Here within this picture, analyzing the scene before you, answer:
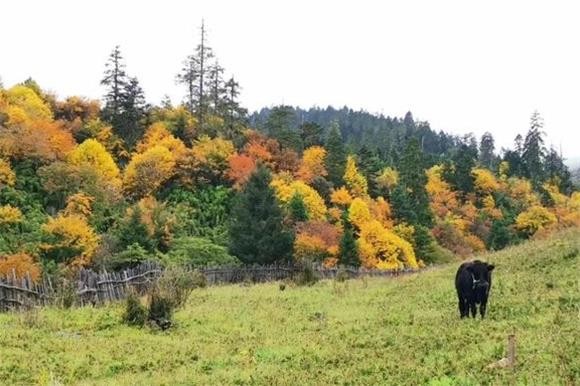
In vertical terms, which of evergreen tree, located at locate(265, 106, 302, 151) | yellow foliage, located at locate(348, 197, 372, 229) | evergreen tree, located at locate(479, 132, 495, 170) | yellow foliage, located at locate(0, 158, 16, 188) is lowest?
A: yellow foliage, located at locate(348, 197, 372, 229)

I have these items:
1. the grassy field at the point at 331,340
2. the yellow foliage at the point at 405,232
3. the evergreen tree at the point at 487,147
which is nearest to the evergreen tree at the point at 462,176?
the yellow foliage at the point at 405,232

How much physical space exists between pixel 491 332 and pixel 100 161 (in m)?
51.9

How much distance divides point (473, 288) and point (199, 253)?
3638 centimetres

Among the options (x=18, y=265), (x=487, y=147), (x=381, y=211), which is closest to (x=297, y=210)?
(x=381, y=211)

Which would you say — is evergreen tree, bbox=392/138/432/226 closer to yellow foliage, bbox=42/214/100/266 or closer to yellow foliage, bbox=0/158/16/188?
yellow foliage, bbox=42/214/100/266

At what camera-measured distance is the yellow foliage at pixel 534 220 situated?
7994 cm

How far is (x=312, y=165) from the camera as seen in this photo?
72.2 metres

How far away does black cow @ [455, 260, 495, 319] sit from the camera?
1706cm

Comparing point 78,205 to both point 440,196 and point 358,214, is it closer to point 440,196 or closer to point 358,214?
point 358,214

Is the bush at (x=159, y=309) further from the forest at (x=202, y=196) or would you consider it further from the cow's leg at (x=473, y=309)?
the forest at (x=202, y=196)

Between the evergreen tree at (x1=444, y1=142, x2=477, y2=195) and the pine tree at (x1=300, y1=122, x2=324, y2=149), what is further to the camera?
the evergreen tree at (x1=444, y1=142, x2=477, y2=195)

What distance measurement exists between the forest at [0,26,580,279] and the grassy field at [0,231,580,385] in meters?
19.9

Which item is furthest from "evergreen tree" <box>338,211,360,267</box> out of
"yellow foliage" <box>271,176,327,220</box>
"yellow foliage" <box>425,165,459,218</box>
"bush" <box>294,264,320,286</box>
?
"yellow foliage" <box>425,165,459,218</box>

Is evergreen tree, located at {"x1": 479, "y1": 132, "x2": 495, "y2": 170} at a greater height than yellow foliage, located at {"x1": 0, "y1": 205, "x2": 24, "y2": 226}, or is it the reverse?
evergreen tree, located at {"x1": 479, "y1": 132, "x2": 495, "y2": 170}
